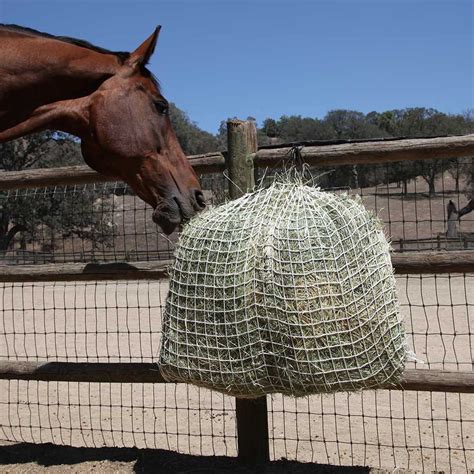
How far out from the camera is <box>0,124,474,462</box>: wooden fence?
111 inches

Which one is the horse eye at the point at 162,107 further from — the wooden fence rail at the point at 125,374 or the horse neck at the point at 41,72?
the wooden fence rail at the point at 125,374

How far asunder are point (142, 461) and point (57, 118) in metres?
1.82

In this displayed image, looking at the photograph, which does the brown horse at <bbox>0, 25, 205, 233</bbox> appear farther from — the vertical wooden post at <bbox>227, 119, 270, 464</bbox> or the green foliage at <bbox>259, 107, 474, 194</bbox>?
the green foliage at <bbox>259, 107, 474, 194</bbox>

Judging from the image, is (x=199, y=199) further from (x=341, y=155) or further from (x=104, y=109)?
(x=341, y=155)

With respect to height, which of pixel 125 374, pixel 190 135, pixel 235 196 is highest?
pixel 190 135

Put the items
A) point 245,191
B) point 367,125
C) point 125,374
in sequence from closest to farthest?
1. point 245,191
2. point 125,374
3. point 367,125

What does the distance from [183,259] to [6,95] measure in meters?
1.13

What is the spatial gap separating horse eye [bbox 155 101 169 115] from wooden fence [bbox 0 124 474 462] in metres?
0.36

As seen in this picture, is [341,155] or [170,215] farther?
[341,155]

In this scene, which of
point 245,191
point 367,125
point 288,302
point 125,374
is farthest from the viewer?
point 367,125

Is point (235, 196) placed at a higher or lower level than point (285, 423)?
higher

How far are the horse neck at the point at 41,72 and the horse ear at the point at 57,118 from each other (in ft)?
0.10

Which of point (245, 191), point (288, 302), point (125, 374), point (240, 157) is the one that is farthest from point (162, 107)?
point (125, 374)

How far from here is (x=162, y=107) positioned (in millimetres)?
2900
